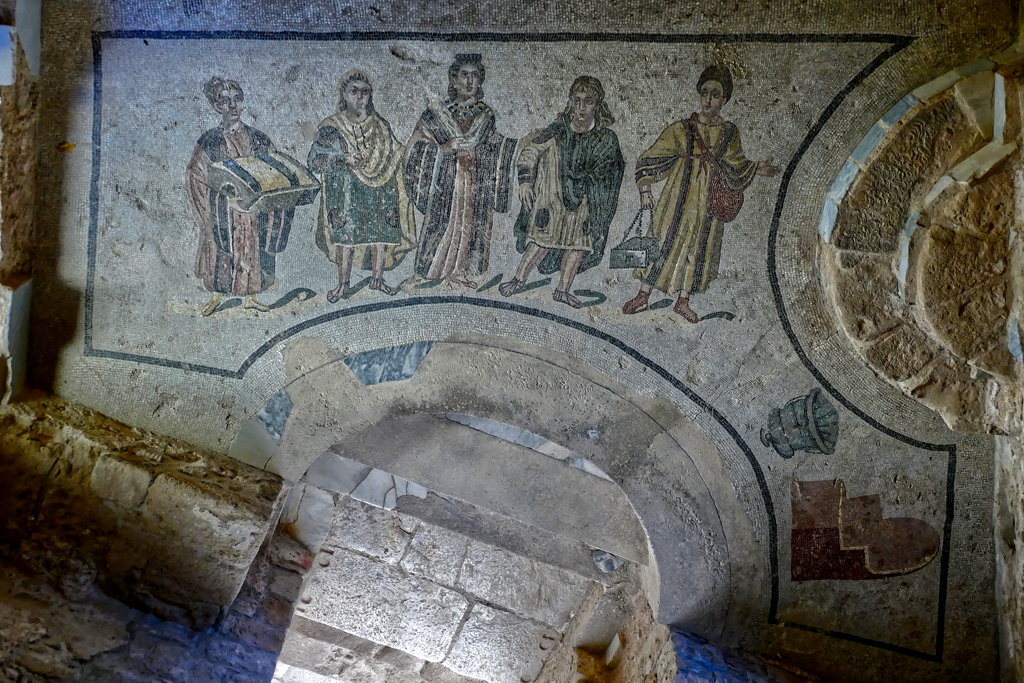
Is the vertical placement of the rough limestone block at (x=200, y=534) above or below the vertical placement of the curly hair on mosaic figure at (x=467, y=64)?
below

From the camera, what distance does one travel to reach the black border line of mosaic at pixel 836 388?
148 inches

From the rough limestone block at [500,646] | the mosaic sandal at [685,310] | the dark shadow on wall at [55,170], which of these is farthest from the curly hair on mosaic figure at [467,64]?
the rough limestone block at [500,646]

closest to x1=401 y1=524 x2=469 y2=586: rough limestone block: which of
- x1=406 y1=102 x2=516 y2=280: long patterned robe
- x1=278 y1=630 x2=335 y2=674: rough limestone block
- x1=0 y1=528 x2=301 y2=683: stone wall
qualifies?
x1=278 y1=630 x2=335 y2=674: rough limestone block

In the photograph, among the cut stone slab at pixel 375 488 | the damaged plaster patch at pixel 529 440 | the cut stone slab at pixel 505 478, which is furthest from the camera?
the cut stone slab at pixel 375 488

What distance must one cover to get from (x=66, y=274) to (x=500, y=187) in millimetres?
2123

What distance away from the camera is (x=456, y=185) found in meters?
4.02

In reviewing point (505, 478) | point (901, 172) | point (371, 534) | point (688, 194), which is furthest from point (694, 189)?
point (371, 534)

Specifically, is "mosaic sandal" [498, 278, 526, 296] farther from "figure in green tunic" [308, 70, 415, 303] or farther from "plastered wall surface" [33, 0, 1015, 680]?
"figure in green tunic" [308, 70, 415, 303]

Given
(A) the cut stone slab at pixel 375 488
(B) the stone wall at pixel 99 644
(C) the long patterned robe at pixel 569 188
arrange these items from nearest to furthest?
(B) the stone wall at pixel 99 644, (C) the long patterned robe at pixel 569 188, (A) the cut stone slab at pixel 375 488

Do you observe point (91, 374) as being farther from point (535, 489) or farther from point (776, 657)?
point (776, 657)

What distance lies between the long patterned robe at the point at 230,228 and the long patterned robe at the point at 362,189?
21 centimetres

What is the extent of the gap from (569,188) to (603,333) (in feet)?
2.33

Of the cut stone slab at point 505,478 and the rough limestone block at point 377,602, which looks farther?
the rough limestone block at point 377,602

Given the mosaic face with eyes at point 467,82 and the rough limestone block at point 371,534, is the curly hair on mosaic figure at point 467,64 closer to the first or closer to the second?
the mosaic face with eyes at point 467,82
